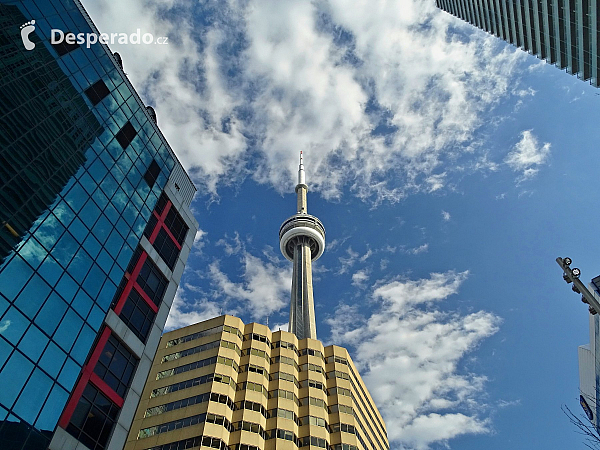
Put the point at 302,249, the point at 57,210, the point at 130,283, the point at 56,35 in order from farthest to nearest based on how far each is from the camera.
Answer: the point at 302,249
the point at 130,283
the point at 56,35
the point at 57,210

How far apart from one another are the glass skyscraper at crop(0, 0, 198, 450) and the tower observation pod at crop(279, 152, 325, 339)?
75.4 meters

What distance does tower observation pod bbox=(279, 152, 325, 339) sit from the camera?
11425cm

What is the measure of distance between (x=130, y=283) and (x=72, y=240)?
24.3 ft

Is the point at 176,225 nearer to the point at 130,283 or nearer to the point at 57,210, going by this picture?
the point at 130,283

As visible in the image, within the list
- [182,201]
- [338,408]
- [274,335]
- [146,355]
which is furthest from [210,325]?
[146,355]

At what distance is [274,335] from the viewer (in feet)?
261

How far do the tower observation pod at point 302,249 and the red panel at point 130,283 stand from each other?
76.8 m

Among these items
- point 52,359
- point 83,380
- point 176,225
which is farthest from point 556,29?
point 52,359

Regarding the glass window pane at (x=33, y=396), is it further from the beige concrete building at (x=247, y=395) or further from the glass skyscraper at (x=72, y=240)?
the beige concrete building at (x=247, y=395)

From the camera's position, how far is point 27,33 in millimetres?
29281

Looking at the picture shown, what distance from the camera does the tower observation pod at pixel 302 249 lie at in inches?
4498

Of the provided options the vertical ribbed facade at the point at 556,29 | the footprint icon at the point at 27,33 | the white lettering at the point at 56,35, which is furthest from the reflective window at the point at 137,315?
the vertical ribbed facade at the point at 556,29

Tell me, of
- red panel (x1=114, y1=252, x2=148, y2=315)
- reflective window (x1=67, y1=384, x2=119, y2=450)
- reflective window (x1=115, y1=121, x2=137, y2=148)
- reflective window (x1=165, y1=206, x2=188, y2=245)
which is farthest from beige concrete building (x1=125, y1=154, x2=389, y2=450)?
reflective window (x1=115, y1=121, x2=137, y2=148)

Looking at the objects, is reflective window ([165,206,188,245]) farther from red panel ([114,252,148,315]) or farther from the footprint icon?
the footprint icon
